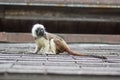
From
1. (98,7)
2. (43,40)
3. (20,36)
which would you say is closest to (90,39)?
(98,7)

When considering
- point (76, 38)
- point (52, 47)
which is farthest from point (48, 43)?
point (76, 38)

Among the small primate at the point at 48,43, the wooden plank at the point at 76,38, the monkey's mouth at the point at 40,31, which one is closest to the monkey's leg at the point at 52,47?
the small primate at the point at 48,43

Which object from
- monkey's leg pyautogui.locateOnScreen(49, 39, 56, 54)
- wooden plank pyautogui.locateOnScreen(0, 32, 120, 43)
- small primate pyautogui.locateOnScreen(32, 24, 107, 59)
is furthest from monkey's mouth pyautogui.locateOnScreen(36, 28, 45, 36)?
wooden plank pyautogui.locateOnScreen(0, 32, 120, 43)

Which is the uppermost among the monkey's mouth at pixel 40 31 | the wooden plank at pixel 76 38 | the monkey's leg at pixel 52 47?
the monkey's mouth at pixel 40 31

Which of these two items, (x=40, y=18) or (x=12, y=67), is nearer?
(x=12, y=67)

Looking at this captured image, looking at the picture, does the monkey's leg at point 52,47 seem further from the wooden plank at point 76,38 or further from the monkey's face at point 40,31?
the wooden plank at point 76,38

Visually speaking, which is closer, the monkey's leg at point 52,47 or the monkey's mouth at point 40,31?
the monkey's leg at point 52,47

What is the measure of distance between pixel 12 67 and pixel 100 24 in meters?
Answer: 8.84

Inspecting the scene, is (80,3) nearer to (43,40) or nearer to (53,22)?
(53,22)

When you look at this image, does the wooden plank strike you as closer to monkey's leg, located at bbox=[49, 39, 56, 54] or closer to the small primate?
the small primate

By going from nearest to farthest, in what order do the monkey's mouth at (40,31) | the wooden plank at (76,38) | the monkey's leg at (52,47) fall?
1. the monkey's leg at (52,47)
2. the monkey's mouth at (40,31)
3. the wooden plank at (76,38)

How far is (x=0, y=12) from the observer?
12.3 m

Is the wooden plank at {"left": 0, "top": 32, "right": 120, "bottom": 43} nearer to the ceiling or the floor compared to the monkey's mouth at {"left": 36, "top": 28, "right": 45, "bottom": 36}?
nearer to the floor

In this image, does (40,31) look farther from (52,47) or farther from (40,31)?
(52,47)
